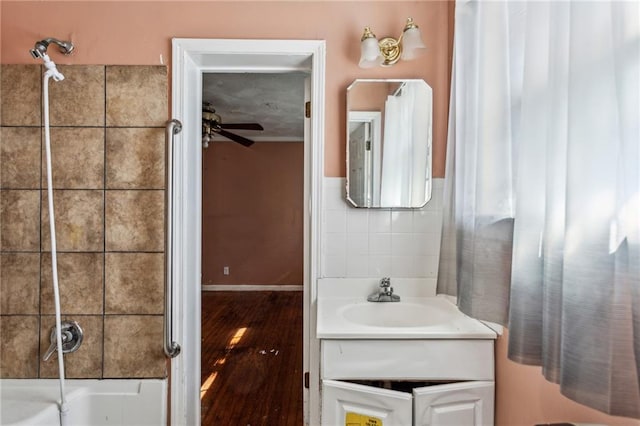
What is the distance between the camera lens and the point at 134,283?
4.92 feet

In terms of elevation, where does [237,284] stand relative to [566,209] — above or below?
below

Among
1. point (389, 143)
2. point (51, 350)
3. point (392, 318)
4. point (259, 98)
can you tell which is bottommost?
point (51, 350)

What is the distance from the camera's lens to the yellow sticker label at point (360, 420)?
1152 mm

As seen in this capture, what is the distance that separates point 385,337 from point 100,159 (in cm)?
133

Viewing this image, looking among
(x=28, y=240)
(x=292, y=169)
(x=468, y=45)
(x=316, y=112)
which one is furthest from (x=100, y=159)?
(x=292, y=169)

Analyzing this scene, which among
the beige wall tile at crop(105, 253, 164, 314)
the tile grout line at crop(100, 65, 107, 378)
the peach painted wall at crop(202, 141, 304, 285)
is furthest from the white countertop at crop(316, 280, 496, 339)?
the peach painted wall at crop(202, 141, 304, 285)

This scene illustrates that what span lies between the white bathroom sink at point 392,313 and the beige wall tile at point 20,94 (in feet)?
5.01

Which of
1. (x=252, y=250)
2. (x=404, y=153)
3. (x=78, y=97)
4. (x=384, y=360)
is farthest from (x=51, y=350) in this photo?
(x=252, y=250)

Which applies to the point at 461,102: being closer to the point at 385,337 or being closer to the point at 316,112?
the point at 316,112

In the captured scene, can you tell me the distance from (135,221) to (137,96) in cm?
52

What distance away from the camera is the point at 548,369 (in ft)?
2.32

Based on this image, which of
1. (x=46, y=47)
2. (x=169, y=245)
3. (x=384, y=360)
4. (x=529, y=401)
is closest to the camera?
(x=529, y=401)

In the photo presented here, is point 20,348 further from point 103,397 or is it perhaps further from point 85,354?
point 103,397

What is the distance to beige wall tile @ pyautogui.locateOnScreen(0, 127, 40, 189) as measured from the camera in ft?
4.84
